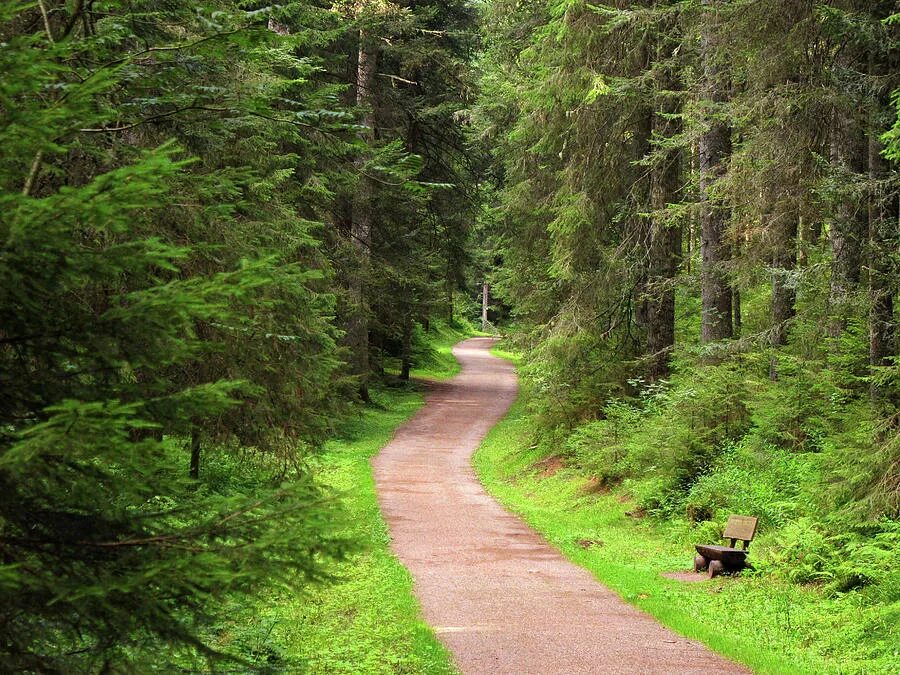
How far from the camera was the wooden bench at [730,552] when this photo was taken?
9.85 m

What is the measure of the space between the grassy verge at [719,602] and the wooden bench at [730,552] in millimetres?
209

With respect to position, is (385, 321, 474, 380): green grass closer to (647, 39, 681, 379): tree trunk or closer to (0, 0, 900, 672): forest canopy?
(0, 0, 900, 672): forest canopy

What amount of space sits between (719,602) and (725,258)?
8.50m

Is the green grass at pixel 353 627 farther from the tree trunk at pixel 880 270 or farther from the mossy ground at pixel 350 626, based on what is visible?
the tree trunk at pixel 880 270

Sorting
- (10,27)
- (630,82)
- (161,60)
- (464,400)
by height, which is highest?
(630,82)

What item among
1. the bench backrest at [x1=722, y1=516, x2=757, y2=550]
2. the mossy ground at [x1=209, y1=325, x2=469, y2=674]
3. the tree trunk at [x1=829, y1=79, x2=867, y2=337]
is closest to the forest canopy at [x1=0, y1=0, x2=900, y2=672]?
the tree trunk at [x1=829, y1=79, x2=867, y2=337]

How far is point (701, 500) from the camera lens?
12148 millimetres

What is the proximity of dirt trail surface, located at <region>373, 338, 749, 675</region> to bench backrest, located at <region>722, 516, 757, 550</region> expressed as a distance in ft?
6.02

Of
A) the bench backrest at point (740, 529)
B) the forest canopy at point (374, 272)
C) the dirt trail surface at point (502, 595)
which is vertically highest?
the forest canopy at point (374, 272)

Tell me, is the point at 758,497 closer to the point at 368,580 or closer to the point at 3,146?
the point at 368,580

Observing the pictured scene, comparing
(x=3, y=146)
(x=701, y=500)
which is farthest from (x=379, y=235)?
(x=3, y=146)

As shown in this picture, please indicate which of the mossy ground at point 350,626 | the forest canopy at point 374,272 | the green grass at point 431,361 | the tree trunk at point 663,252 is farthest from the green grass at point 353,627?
the green grass at point 431,361

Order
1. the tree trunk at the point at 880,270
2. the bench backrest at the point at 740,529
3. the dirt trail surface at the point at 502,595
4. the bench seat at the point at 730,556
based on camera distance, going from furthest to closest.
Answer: the bench backrest at the point at 740,529 → the bench seat at the point at 730,556 → the tree trunk at the point at 880,270 → the dirt trail surface at the point at 502,595

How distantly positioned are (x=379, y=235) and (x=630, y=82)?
13.7m
